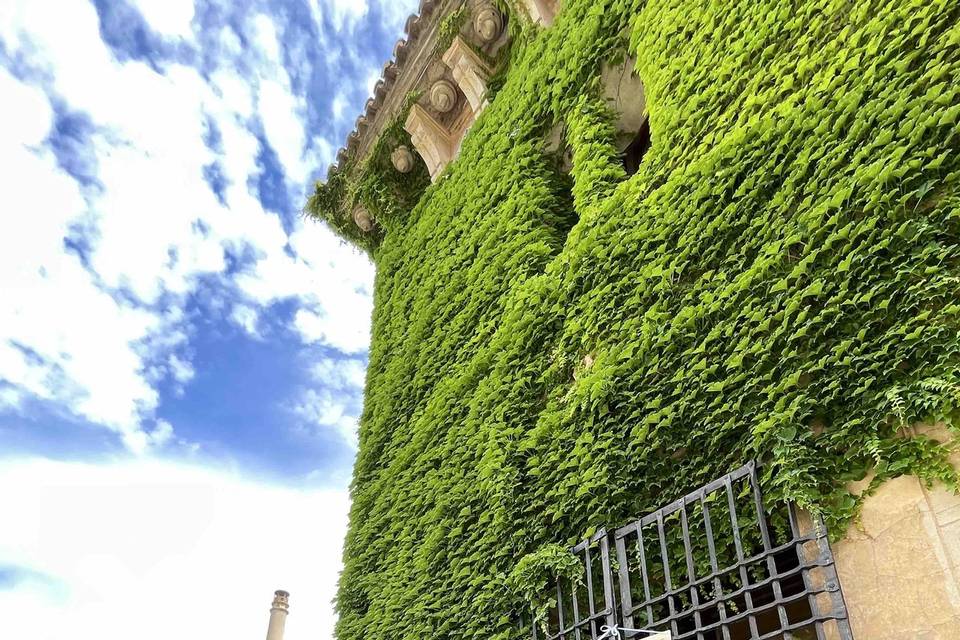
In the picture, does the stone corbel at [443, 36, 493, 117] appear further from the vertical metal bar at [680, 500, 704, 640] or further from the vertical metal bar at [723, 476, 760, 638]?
the vertical metal bar at [723, 476, 760, 638]

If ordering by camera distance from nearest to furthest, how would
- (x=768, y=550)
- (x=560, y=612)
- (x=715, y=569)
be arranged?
(x=768, y=550) → (x=715, y=569) → (x=560, y=612)

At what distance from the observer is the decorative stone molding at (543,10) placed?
7363 mm

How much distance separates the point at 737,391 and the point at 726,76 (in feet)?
7.31

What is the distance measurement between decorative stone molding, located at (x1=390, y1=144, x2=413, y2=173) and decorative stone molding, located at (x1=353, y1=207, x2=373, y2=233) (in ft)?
2.95

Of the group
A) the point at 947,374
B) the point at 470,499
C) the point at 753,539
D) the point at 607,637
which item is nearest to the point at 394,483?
the point at 470,499

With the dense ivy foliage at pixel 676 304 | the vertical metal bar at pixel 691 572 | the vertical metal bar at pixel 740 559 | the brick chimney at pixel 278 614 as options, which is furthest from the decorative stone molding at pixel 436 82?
the brick chimney at pixel 278 614

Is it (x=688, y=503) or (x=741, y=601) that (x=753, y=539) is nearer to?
(x=688, y=503)

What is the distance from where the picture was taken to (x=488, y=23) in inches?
312

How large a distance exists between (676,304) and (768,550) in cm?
151

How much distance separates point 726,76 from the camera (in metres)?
4.68

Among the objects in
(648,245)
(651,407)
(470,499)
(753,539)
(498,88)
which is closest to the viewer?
(753,539)

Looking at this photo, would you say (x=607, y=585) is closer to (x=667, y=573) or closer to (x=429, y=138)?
(x=667, y=573)

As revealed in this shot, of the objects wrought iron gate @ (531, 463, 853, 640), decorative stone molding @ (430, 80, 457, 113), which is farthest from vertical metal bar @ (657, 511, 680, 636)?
decorative stone molding @ (430, 80, 457, 113)

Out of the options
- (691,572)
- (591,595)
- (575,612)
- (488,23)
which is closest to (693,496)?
(691,572)
